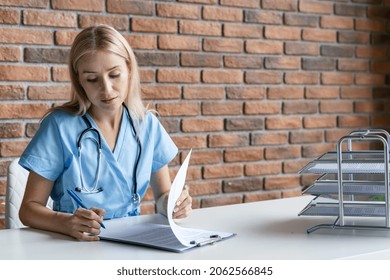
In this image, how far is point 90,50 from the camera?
1.71 metres

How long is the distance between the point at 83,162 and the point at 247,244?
61cm

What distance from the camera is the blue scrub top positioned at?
174cm

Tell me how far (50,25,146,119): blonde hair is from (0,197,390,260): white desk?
404 millimetres

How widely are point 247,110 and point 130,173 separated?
1.30 meters

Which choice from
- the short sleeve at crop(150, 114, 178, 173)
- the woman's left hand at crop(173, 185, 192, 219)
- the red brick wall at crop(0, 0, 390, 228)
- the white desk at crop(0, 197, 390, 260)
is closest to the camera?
the white desk at crop(0, 197, 390, 260)

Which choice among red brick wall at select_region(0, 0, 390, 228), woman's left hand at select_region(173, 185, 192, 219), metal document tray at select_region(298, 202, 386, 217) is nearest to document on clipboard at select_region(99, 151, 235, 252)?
woman's left hand at select_region(173, 185, 192, 219)

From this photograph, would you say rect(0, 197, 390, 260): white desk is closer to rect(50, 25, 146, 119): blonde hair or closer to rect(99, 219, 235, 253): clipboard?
rect(99, 219, 235, 253): clipboard

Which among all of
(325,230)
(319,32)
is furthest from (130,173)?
(319,32)

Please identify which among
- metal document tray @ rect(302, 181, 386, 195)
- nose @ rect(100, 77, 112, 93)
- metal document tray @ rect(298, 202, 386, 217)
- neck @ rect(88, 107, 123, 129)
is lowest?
metal document tray @ rect(298, 202, 386, 217)

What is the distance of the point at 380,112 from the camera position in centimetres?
347

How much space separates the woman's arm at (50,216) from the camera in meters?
1.42

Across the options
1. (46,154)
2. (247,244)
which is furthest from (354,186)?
(46,154)

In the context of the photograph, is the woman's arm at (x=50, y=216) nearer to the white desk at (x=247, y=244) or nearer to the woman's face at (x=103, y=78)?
the white desk at (x=247, y=244)
